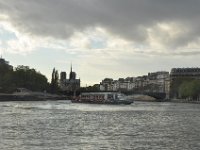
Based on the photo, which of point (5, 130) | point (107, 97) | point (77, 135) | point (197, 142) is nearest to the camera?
point (197, 142)

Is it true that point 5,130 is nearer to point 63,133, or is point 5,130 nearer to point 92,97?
point 63,133

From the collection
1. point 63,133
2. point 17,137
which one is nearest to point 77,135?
point 63,133

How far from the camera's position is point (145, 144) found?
3859 cm

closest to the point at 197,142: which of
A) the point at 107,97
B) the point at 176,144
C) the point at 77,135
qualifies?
the point at 176,144

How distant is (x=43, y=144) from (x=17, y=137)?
4.99 metres

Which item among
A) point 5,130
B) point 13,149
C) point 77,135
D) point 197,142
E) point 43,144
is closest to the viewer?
point 13,149

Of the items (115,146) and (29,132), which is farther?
(29,132)

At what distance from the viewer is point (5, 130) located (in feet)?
157

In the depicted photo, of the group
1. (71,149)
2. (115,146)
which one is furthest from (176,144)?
(71,149)

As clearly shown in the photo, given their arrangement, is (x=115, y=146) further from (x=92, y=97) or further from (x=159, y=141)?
(x=92, y=97)

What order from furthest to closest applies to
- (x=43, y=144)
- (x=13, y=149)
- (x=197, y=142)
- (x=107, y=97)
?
1. (x=107, y=97)
2. (x=197, y=142)
3. (x=43, y=144)
4. (x=13, y=149)

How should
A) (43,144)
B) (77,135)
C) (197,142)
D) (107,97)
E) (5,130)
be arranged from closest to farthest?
(43,144) < (197,142) < (77,135) < (5,130) < (107,97)

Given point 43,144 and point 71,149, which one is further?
point 43,144

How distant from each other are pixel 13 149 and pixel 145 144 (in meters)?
9.59
